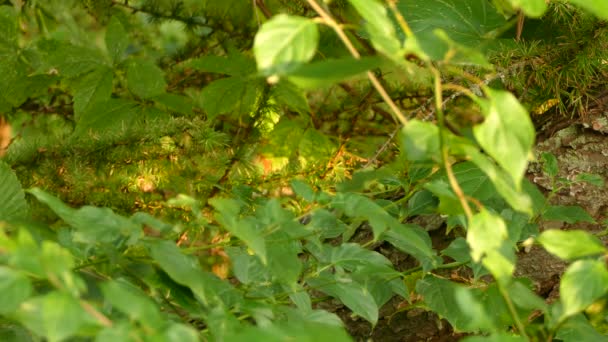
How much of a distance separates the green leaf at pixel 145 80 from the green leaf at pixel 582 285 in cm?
112

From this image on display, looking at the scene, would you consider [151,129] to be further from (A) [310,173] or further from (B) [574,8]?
(B) [574,8]

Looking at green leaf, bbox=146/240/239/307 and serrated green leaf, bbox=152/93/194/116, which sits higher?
green leaf, bbox=146/240/239/307

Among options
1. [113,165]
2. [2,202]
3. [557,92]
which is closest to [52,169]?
[113,165]

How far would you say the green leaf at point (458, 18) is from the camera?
4.65 ft

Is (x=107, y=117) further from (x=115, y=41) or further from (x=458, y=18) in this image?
(x=458, y=18)

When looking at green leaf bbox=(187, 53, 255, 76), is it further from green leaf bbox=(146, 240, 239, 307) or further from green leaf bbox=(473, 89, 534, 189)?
green leaf bbox=(473, 89, 534, 189)

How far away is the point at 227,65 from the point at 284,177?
255 mm

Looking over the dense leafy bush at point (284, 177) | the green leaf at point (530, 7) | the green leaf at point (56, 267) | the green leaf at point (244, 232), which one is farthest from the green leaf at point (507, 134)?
the green leaf at point (56, 267)

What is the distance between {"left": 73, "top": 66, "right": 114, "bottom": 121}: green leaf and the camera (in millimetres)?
1672

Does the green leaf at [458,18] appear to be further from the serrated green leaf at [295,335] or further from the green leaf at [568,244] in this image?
the serrated green leaf at [295,335]

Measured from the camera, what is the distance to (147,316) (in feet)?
2.06

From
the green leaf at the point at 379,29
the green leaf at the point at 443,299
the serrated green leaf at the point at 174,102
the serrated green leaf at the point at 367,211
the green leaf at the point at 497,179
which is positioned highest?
the green leaf at the point at 379,29

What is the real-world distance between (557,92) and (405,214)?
394 millimetres

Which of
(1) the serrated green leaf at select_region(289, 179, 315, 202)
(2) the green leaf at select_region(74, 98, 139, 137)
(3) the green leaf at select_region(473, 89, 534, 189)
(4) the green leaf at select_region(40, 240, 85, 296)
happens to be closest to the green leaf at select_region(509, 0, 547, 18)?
(3) the green leaf at select_region(473, 89, 534, 189)
